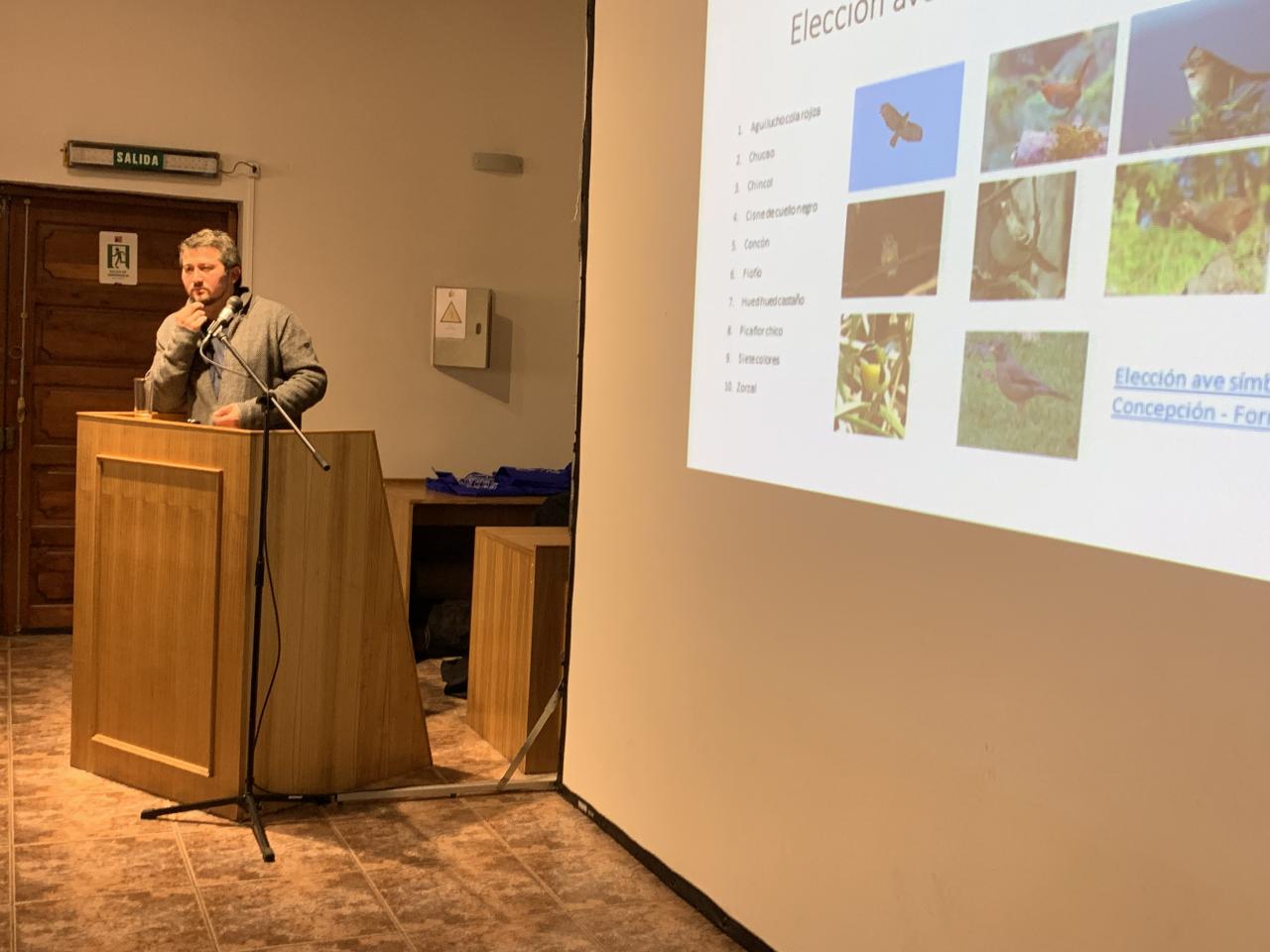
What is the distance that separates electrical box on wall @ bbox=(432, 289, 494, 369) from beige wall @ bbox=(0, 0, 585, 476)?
0.25 feet

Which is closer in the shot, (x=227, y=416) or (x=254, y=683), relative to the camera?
(x=254, y=683)

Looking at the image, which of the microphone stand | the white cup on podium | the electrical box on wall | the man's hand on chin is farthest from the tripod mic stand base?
the electrical box on wall

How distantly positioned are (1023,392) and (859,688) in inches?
31.7

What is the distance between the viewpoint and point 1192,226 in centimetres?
191

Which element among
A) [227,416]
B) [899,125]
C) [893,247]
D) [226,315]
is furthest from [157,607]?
[899,125]

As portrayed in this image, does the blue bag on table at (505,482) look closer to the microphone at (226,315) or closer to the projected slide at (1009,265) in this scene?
the microphone at (226,315)

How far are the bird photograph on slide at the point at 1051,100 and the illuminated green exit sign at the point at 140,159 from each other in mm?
4936

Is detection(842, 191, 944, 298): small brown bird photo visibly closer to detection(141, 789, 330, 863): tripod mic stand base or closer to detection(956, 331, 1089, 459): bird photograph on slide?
detection(956, 331, 1089, 459): bird photograph on slide

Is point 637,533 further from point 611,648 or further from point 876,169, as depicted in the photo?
point 876,169

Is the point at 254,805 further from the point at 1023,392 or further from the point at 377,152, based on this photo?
the point at 377,152

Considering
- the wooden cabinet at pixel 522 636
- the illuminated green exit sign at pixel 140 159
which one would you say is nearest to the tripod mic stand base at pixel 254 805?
the wooden cabinet at pixel 522 636

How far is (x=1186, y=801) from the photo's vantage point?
6.35ft

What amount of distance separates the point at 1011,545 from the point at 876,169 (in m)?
0.84

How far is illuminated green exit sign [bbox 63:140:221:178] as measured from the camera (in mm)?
6098
